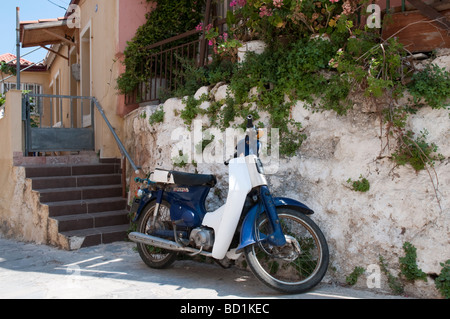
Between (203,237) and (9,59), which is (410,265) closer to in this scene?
(203,237)

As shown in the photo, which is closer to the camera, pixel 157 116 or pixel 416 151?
pixel 416 151

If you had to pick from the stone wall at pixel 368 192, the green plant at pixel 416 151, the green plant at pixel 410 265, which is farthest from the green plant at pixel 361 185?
the green plant at pixel 410 265

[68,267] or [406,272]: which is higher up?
[406,272]

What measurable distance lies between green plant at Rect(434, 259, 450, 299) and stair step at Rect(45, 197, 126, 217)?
15.1 feet

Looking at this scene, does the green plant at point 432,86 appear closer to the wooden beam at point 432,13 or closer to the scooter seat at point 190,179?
the wooden beam at point 432,13

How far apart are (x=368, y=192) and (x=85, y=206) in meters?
4.18

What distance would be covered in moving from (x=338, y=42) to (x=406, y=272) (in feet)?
6.84

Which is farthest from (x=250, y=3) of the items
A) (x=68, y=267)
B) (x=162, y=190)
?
(x=68, y=267)

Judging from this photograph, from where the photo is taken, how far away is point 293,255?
3.48 m

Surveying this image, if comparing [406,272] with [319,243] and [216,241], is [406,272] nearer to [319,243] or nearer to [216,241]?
[319,243]

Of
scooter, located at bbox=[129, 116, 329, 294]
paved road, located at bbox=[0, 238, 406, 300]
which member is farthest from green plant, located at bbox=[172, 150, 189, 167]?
paved road, located at bbox=[0, 238, 406, 300]

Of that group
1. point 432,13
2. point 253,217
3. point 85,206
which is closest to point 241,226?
point 253,217

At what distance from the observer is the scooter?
3.43 metres
